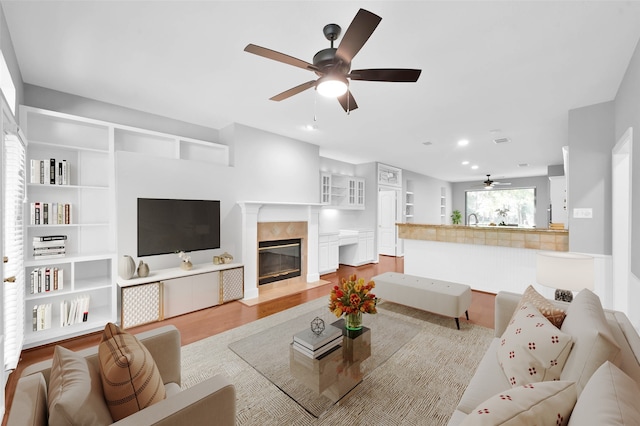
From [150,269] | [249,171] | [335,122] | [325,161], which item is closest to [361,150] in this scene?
[325,161]

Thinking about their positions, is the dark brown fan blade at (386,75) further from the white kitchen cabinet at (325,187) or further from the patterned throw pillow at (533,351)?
the white kitchen cabinet at (325,187)

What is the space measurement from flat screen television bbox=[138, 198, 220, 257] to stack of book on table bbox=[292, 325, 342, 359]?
2.50 metres

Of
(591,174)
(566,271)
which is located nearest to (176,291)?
(566,271)

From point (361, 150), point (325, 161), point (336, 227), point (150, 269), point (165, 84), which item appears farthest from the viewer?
point (336, 227)

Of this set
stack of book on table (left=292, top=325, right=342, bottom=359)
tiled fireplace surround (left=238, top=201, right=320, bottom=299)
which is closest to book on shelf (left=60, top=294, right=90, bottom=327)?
tiled fireplace surround (left=238, top=201, right=320, bottom=299)

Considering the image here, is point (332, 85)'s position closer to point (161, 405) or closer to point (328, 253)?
point (161, 405)

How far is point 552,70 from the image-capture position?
258cm

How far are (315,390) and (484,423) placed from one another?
1185mm

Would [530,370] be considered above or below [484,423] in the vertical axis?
below

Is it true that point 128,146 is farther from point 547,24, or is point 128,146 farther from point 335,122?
point 547,24

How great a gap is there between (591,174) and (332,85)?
3.50m

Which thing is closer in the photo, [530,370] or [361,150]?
[530,370]

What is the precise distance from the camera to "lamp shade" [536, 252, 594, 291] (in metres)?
2.17

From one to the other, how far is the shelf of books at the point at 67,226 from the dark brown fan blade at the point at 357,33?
3111 millimetres
